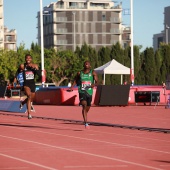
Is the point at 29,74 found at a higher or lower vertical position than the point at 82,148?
higher

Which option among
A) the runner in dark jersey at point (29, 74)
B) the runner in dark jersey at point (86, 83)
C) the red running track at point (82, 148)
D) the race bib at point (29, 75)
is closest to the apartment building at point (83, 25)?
the runner in dark jersey at point (29, 74)

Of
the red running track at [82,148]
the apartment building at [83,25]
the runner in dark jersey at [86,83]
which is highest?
the apartment building at [83,25]

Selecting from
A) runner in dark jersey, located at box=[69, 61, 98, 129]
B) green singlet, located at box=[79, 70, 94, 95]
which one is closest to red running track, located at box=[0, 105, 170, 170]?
runner in dark jersey, located at box=[69, 61, 98, 129]

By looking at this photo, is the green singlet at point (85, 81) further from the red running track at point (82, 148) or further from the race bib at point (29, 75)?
the race bib at point (29, 75)

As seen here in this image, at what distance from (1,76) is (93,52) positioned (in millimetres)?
22352

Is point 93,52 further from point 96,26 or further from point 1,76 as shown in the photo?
point 96,26

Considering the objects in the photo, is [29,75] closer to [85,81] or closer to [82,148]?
[85,81]

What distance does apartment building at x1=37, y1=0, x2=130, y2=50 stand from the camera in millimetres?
194500

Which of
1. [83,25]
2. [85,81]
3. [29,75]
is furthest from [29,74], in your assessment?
[83,25]

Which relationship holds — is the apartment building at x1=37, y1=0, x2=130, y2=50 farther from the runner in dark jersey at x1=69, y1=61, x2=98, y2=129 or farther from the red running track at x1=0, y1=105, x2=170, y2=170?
the red running track at x1=0, y1=105, x2=170, y2=170

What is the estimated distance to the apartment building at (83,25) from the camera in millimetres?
194500

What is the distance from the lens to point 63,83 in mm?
135625

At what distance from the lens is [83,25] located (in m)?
195

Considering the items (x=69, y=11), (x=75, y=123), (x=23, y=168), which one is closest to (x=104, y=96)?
(x=75, y=123)
